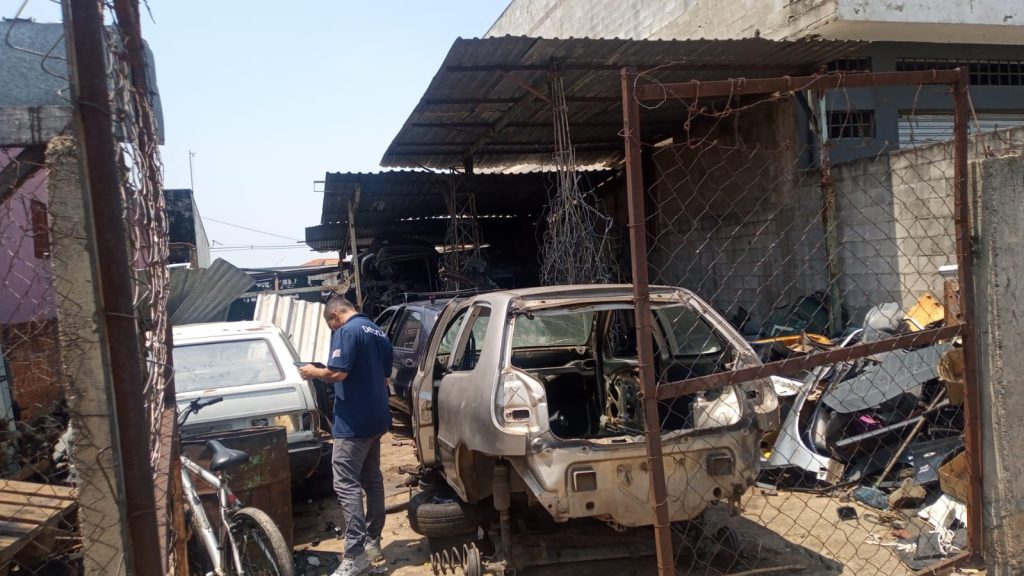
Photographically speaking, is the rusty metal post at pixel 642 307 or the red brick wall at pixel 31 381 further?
the red brick wall at pixel 31 381

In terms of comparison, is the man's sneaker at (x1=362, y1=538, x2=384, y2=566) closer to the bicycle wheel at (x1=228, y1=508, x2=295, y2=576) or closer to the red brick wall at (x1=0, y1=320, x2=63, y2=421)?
the bicycle wheel at (x1=228, y1=508, x2=295, y2=576)

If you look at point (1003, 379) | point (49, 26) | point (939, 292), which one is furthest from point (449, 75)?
point (1003, 379)

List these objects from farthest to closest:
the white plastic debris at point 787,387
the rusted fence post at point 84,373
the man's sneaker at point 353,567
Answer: the white plastic debris at point 787,387 < the man's sneaker at point 353,567 < the rusted fence post at point 84,373

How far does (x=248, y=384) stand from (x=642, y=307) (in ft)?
14.3

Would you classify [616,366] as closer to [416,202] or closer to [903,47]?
[903,47]

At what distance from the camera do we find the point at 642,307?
2.75 m

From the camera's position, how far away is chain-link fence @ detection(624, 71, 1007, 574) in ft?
10.3

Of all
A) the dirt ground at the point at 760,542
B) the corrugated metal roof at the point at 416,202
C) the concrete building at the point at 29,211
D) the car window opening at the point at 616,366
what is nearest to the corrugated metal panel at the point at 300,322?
the corrugated metal roof at the point at 416,202

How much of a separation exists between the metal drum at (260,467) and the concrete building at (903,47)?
28.2 feet

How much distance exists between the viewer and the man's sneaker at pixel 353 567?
179 inches

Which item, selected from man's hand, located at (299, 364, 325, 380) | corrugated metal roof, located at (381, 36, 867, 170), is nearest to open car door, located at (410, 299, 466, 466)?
man's hand, located at (299, 364, 325, 380)

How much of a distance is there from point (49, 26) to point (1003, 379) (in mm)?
8766

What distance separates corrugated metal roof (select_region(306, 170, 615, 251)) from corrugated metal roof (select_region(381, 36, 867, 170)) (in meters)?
0.72

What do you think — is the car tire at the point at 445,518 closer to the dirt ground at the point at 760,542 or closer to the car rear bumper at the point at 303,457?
the dirt ground at the point at 760,542
